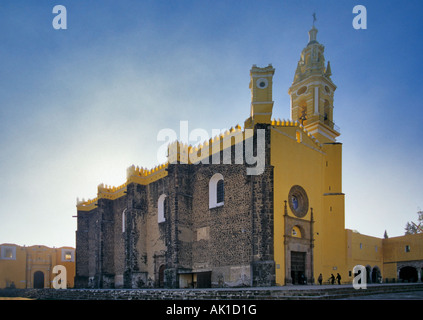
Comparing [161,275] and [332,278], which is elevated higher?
[332,278]

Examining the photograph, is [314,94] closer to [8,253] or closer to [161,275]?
[161,275]

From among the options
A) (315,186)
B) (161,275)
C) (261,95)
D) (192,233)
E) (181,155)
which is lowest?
(161,275)

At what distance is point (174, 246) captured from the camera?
20234 millimetres

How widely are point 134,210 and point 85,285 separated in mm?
11970

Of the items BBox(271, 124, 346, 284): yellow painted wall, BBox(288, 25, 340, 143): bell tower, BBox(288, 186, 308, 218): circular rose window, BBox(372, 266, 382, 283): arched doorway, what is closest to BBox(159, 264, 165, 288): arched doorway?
BBox(271, 124, 346, 284): yellow painted wall

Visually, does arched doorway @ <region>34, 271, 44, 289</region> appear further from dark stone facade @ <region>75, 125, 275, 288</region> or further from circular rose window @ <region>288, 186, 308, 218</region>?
circular rose window @ <region>288, 186, 308, 218</region>

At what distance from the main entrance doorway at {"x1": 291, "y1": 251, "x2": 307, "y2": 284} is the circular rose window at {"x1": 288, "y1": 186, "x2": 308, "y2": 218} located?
2123 mm

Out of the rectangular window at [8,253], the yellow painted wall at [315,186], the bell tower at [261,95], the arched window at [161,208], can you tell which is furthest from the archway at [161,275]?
the rectangular window at [8,253]

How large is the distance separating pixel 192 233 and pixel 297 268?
20.8 feet

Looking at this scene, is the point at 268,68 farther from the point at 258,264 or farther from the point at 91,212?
the point at 91,212

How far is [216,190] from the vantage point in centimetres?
2036

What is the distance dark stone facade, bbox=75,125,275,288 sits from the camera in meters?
17.2

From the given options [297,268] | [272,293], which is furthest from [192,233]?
[272,293]
